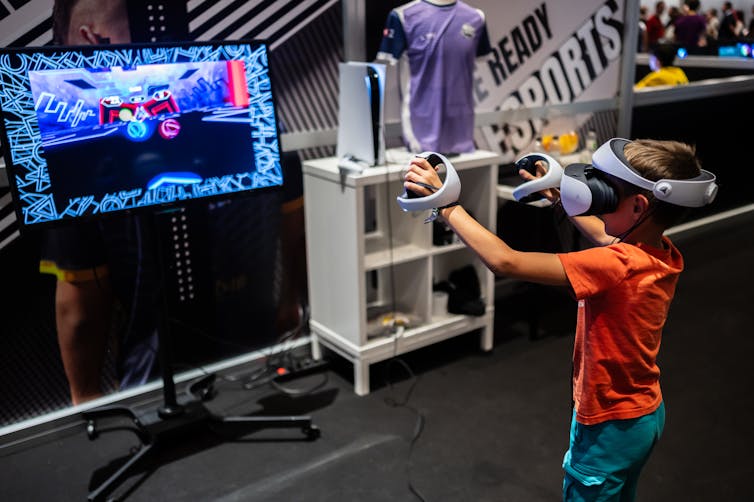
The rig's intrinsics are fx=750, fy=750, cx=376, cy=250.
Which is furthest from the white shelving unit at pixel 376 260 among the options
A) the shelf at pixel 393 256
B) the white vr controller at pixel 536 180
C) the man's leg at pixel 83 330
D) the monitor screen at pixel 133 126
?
the white vr controller at pixel 536 180

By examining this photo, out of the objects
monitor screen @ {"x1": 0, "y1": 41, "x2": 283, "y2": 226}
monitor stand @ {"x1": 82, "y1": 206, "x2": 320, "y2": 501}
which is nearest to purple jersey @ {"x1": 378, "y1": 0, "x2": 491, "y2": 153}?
monitor screen @ {"x1": 0, "y1": 41, "x2": 283, "y2": 226}

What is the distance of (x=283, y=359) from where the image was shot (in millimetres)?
3514

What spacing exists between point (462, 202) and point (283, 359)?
1.12 meters

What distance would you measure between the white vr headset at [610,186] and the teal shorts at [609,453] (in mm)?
497

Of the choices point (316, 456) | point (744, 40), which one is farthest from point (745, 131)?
point (316, 456)

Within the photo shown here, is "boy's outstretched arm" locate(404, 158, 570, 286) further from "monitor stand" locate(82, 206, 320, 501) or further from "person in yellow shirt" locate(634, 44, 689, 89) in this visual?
"person in yellow shirt" locate(634, 44, 689, 89)

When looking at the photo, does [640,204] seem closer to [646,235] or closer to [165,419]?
[646,235]

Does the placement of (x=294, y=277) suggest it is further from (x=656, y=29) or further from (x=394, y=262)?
(x=656, y=29)

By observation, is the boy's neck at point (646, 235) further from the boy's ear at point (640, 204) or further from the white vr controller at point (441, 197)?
the white vr controller at point (441, 197)

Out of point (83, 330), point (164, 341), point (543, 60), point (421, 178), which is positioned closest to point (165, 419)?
point (164, 341)

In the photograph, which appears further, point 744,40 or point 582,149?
point 744,40

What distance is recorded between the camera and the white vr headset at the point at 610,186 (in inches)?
60.4

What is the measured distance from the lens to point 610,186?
161cm

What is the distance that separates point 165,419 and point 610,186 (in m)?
1.95
